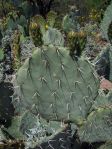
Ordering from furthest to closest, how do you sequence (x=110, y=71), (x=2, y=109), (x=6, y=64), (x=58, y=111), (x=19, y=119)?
(x=6, y=64), (x=110, y=71), (x=2, y=109), (x=19, y=119), (x=58, y=111)

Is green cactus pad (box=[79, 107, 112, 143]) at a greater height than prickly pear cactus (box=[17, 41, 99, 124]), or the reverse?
prickly pear cactus (box=[17, 41, 99, 124])

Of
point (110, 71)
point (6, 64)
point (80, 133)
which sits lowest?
point (6, 64)

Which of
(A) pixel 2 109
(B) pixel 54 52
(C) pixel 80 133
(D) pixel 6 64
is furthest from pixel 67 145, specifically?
(D) pixel 6 64

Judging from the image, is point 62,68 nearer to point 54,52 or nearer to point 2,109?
point 54,52

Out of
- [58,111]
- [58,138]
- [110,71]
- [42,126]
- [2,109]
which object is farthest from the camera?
[110,71]

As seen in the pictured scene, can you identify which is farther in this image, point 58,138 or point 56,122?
point 56,122
